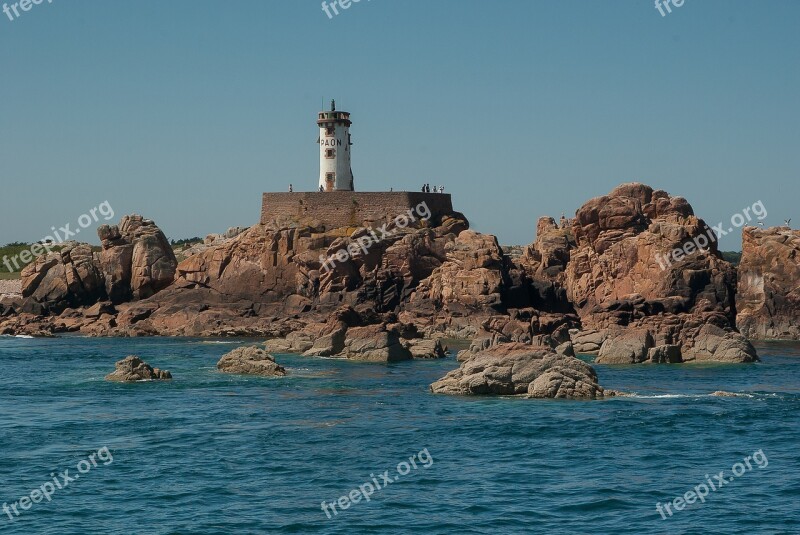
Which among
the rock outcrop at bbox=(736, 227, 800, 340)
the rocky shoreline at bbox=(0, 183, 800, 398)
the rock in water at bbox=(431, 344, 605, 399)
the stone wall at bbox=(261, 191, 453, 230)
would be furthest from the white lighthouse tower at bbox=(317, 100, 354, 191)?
the rock in water at bbox=(431, 344, 605, 399)

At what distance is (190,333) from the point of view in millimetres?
97812

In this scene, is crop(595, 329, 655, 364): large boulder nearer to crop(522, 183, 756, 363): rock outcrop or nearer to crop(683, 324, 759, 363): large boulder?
crop(522, 183, 756, 363): rock outcrop

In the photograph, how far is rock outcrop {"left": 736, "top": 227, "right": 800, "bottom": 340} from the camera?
93500 mm

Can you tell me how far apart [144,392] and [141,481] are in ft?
70.9

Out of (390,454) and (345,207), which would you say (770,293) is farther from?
(390,454)

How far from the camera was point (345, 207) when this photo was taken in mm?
110562

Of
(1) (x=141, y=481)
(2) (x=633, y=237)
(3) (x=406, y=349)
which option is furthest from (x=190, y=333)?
(1) (x=141, y=481)

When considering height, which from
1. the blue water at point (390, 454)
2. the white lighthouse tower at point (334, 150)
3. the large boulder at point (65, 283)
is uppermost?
the white lighthouse tower at point (334, 150)

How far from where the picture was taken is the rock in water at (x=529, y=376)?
170 feet

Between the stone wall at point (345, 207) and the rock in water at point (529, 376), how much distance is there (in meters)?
56.4

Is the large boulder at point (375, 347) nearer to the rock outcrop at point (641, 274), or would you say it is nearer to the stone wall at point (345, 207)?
the rock outcrop at point (641, 274)

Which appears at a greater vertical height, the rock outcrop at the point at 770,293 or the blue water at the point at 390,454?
the rock outcrop at the point at 770,293

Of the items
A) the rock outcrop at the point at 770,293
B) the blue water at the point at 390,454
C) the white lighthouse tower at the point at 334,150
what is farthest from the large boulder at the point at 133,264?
the rock outcrop at the point at 770,293

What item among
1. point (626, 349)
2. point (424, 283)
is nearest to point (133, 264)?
point (424, 283)
